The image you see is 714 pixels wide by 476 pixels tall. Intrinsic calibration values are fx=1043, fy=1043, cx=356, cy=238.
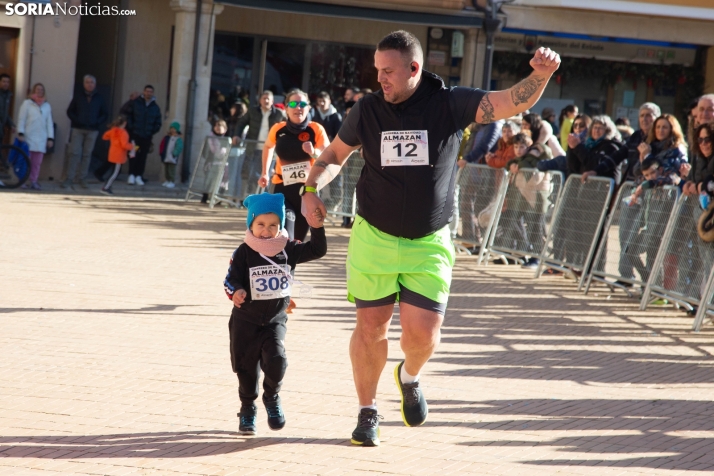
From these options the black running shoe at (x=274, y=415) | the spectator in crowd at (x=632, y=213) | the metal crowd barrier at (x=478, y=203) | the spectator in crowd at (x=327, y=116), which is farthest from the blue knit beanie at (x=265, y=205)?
the spectator in crowd at (x=327, y=116)

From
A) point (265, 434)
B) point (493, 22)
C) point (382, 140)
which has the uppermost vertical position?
point (493, 22)

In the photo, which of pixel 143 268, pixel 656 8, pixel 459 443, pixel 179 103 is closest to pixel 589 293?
pixel 143 268

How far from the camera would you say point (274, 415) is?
5.38 meters

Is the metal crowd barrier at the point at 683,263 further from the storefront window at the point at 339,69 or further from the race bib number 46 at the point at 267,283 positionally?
the storefront window at the point at 339,69

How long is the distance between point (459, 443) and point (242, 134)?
1352 centimetres

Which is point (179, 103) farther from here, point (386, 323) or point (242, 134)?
point (386, 323)

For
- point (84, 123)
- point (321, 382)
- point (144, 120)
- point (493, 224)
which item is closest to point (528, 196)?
point (493, 224)

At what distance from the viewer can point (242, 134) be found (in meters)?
18.4

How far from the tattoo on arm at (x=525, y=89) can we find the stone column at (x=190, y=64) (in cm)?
1652

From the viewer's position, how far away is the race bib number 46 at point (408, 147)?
5121mm

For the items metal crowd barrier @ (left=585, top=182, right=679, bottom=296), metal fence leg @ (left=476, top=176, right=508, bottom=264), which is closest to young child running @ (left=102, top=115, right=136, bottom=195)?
metal fence leg @ (left=476, top=176, right=508, bottom=264)

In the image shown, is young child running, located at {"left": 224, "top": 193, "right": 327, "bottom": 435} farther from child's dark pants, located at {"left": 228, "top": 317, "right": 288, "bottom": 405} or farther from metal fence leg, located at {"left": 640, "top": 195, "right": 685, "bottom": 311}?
metal fence leg, located at {"left": 640, "top": 195, "right": 685, "bottom": 311}

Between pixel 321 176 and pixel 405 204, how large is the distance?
53cm

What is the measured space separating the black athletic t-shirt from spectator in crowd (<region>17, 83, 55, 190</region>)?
14.5 meters
